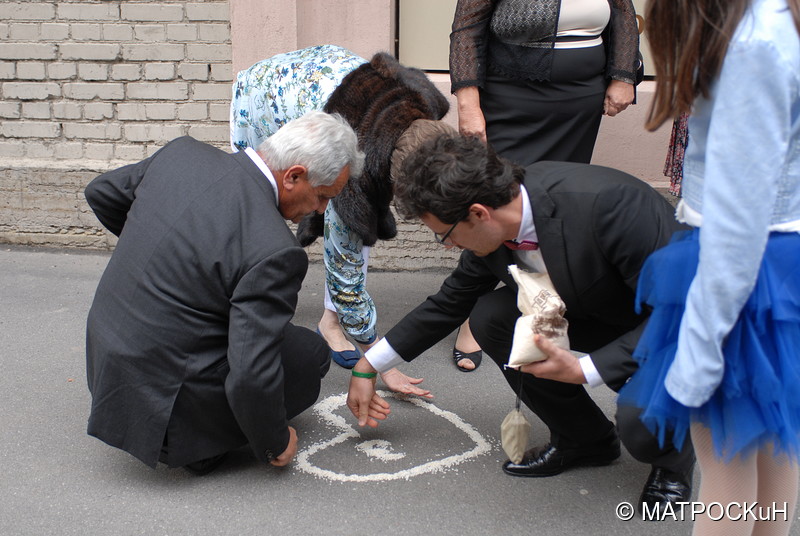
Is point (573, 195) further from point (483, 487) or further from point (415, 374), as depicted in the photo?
point (415, 374)

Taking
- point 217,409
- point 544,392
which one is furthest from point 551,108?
point 217,409

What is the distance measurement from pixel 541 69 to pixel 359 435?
62.5 inches

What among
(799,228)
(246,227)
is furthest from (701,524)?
(246,227)

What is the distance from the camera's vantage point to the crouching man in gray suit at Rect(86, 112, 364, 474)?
7.29ft

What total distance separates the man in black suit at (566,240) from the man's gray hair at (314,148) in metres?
0.35

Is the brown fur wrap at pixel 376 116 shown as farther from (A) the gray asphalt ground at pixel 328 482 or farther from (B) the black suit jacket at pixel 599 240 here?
(A) the gray asphalt ground at pixel 328 482

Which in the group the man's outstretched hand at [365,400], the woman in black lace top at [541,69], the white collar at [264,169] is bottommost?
the man's outstretched hand at [365,400]

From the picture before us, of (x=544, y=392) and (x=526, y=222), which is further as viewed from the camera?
(x=544, y=392)

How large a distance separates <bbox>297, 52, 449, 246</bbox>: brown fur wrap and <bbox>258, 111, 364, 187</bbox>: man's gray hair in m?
0.24

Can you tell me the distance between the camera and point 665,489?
2.38 meters

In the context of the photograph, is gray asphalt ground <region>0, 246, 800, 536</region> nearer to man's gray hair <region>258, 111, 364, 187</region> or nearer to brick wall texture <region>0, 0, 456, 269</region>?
man's gray hair <region>258, 111, 364, 187</region>

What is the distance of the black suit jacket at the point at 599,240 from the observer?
A: 2.03m

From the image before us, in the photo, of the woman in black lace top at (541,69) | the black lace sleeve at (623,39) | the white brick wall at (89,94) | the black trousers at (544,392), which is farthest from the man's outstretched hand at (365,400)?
the white brick wall at (89,94)

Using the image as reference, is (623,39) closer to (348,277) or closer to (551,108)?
(551,108)
